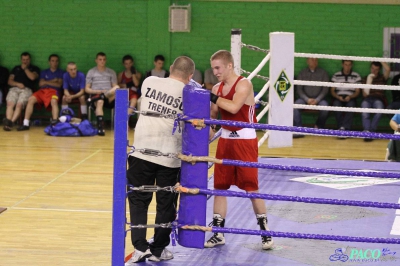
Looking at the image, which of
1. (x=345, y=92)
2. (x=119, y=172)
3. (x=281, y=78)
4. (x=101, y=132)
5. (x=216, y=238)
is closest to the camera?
(x=119, y=172)

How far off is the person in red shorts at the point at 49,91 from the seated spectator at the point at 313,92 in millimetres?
4229

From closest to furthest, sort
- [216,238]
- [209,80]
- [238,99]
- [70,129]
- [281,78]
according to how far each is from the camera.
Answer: [238,99] → [216,238] → [281,78] → [70,129] → [209,80]

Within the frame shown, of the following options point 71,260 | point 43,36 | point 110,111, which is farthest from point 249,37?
point 71,260

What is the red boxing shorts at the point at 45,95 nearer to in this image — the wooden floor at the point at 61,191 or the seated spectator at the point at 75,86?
the seated spectator at the point at 75,86

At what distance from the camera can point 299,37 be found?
13656 millimetres

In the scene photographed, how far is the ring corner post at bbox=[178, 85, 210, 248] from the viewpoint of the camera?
4.73 metres

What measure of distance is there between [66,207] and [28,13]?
727cm

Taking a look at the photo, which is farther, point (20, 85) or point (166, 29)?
point (166, 29)

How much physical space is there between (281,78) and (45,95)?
597 centimetres

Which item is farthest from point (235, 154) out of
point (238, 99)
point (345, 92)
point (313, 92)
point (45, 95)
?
point (45, 95)

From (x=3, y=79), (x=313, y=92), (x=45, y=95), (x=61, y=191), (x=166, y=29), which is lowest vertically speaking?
(x=61, y=191)

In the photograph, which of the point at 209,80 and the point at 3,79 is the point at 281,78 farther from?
the point at 3,79

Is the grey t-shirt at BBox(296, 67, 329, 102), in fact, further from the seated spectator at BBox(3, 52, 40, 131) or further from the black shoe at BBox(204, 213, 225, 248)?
the black shoe at BBox(204, 213, 225, 248)

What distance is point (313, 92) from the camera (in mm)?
13258
